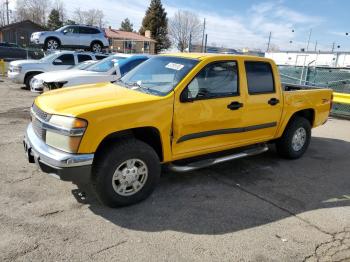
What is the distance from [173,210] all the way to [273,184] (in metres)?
1.84

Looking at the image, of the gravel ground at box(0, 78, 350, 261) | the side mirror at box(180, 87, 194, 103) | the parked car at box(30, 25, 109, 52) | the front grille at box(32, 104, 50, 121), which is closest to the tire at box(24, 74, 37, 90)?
the parked car at box(30, 25, 109, 52)

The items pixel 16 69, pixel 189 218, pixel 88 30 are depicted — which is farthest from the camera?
pixel 88 30

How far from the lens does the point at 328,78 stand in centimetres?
1257

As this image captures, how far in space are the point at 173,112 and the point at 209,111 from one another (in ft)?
1.97

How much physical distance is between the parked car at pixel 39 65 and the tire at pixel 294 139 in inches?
414

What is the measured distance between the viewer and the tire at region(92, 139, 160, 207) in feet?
12.3

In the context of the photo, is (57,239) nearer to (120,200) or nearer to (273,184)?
(120,200)

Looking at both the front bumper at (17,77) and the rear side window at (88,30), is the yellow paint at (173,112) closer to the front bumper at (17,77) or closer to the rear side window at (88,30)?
the front bumper at (17,77)

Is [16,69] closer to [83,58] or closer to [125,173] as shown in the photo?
[83,58]

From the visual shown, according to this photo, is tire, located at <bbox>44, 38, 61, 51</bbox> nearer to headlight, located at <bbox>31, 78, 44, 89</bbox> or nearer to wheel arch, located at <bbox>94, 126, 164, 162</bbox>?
headlight, located at <bbox>31, 78, 44, 89</bbox>

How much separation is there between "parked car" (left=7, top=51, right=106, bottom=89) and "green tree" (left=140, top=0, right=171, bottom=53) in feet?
163

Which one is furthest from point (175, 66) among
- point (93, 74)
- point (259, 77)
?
point (93, 74)

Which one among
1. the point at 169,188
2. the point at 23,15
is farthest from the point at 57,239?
the point at 23,15

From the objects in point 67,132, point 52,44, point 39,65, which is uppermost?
point 52,44
